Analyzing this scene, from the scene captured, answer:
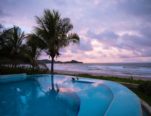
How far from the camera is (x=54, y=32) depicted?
42.7 ft

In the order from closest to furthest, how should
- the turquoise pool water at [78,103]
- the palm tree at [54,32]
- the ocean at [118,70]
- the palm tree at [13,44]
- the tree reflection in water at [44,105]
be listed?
the turquoise pool water at [78,103], the tree reflection in water at [44,105], the palm tree at [54,32], the palm tree at [13,44], the ocean at [118,70]

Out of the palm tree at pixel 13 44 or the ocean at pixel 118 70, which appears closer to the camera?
the palm tree at pixel 13 44

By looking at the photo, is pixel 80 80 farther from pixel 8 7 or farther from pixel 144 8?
pixel 8 7

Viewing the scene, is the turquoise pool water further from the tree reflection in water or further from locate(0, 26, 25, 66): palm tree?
locate(0, 26, 25, 66): palm tree

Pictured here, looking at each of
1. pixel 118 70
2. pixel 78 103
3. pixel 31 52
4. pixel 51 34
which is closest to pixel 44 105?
pixel 78 103

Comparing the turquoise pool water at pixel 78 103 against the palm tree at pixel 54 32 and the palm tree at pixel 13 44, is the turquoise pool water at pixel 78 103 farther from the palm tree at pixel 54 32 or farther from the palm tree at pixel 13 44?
the palm tree at pixel 13 44

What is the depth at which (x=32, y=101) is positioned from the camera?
247 inches

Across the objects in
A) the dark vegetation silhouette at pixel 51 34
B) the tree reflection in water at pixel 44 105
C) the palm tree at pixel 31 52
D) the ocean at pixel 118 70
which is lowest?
the tree reflection in water at pixel 44 105

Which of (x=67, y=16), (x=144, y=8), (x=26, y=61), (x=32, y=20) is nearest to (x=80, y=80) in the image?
(x=144, y=8)

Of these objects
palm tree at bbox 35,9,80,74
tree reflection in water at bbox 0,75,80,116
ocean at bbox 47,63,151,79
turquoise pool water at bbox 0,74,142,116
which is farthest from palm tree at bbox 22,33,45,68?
ocean at bbox 47,63,151,79

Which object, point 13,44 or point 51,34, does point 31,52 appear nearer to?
point 13,44

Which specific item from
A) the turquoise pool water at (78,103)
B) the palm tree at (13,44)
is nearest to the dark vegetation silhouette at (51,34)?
the palm tree at (13,44)

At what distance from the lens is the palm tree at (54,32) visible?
1288cm

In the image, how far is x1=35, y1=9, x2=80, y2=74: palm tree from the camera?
12883mm
